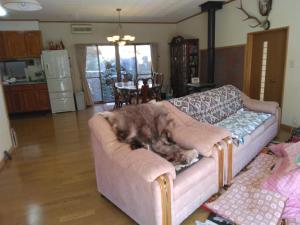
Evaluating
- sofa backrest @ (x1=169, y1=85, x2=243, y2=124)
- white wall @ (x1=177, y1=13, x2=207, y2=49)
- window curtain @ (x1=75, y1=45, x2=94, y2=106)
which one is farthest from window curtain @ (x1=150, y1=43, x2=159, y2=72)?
sofa backrest @ (x1=169, y1=85, x2=243, y2=124)

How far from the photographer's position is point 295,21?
11.9ft

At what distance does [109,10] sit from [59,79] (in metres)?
2.48

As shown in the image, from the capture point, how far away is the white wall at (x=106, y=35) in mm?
6598

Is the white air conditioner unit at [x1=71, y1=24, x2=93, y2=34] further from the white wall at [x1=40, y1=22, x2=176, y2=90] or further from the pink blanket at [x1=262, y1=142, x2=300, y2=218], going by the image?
the pink blanket at [x1=262, y1=142, x2=300, y2=218]

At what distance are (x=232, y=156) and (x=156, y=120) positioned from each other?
3.09 ft

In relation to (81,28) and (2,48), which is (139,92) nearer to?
(81,28)

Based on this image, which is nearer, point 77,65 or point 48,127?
point 48,127

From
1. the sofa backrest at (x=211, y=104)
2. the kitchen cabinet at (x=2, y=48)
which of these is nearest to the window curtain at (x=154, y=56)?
the sofa backrest at (x=211, y=104)

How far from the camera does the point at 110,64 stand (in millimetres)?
7449

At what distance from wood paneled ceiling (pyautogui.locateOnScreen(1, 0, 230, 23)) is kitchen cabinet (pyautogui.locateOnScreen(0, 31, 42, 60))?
0.42m

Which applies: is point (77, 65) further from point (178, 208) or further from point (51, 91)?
point (178, 208)

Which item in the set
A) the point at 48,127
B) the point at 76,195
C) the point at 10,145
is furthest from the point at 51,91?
the point at 76,195

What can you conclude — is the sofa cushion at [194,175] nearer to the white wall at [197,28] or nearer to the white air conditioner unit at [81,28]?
the white wall at [197,28]

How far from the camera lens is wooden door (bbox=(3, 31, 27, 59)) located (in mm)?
5961
